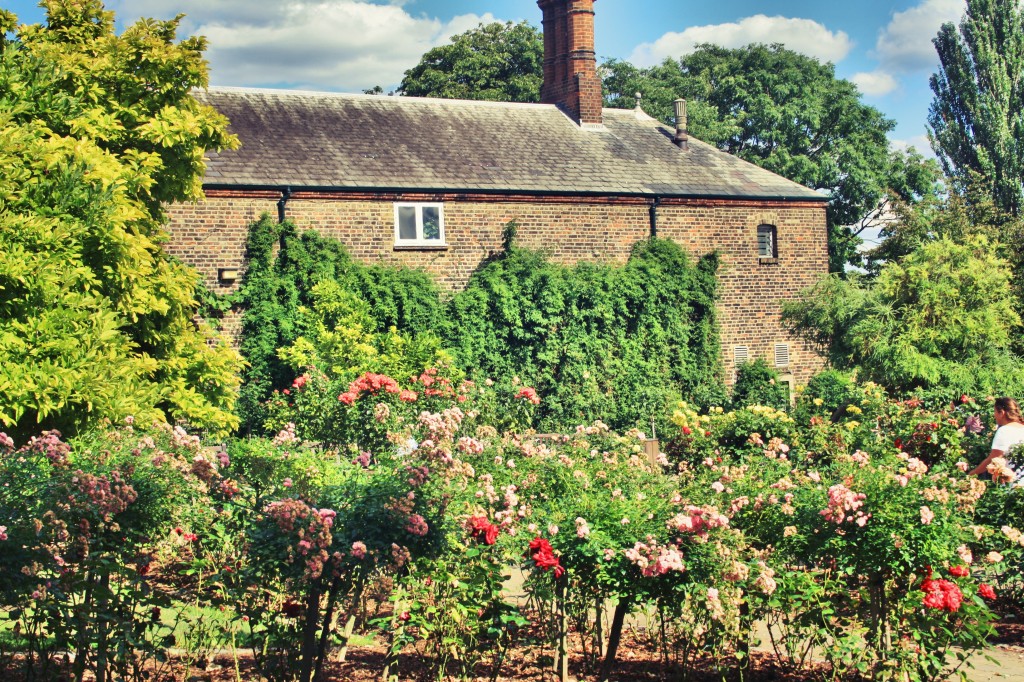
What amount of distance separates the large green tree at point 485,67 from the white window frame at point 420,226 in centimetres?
1786

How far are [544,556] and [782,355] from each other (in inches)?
804

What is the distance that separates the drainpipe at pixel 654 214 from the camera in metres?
23.9

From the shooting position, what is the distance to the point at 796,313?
71.3 feet

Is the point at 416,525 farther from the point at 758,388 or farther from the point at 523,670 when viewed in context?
the point at 758,388

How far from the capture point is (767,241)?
25.8m

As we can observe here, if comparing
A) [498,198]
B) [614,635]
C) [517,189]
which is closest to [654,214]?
[517,189]

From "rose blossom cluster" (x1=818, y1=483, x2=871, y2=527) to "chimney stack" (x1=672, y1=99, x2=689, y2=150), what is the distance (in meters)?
20.9

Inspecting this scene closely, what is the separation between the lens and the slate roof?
819 inches

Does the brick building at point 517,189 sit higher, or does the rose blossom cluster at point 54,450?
the brick building at point 517,189

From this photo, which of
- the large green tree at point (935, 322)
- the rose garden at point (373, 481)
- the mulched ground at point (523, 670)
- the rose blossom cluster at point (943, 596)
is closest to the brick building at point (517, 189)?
the rose garden at point (373, 481)

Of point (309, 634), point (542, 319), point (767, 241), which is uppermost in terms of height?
point (767, 241)

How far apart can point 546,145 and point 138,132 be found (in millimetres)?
12561

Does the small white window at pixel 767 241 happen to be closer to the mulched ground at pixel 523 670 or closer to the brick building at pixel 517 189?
the brick building at pixel 517 189

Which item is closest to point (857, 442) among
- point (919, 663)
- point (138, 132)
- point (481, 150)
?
point (919, 663)
